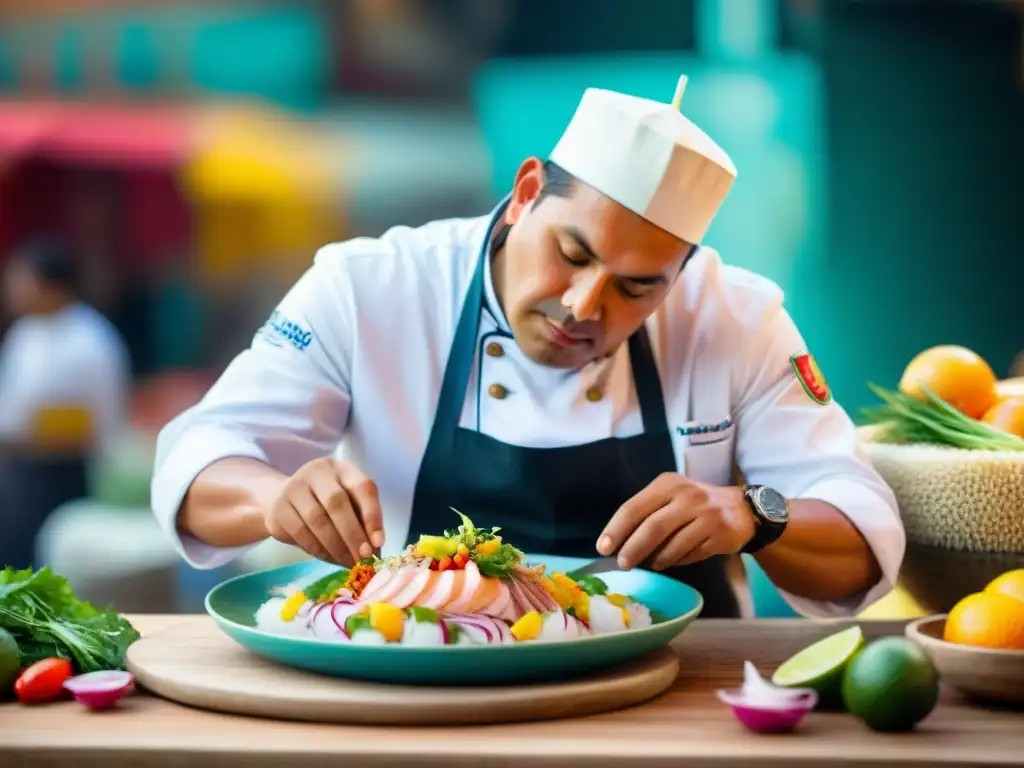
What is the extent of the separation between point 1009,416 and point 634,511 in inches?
33.1

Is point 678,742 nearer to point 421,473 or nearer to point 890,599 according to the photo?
point 421,473

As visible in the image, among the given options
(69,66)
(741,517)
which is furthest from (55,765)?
(69,66)

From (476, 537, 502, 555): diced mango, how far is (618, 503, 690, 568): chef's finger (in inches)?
6.8

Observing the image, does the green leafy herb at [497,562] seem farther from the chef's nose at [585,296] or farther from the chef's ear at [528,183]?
the chef's ear at [528,183]

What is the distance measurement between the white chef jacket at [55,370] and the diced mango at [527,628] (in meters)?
4.32

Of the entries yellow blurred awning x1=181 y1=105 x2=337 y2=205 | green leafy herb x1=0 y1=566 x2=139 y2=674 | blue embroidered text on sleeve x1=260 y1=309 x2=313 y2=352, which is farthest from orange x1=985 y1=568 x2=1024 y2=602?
yellow blurred awning x1=181 y1=105 x2=337 y2=205

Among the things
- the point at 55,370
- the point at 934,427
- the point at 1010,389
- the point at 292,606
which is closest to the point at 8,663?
the point at 292,606

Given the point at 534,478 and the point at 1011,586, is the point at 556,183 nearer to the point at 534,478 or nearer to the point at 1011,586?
the point at 534,478

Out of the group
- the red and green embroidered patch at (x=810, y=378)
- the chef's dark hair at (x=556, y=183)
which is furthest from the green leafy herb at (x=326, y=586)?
the red and green embroidered patch at (x=810, y=378)

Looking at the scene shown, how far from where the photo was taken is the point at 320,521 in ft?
5.57

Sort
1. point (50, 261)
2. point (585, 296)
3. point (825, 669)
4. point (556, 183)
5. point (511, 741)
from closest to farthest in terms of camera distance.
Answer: point (511, 741) < point (825, 669) < point (585, 296) < point (556, 183) < point (50, 261)

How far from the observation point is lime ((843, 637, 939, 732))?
1.40m

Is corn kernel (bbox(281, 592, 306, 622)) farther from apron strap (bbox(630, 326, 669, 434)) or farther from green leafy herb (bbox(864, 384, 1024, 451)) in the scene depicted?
green leafy herb (bbox(864, 384, 1024, 451))

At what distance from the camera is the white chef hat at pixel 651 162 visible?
208cm
